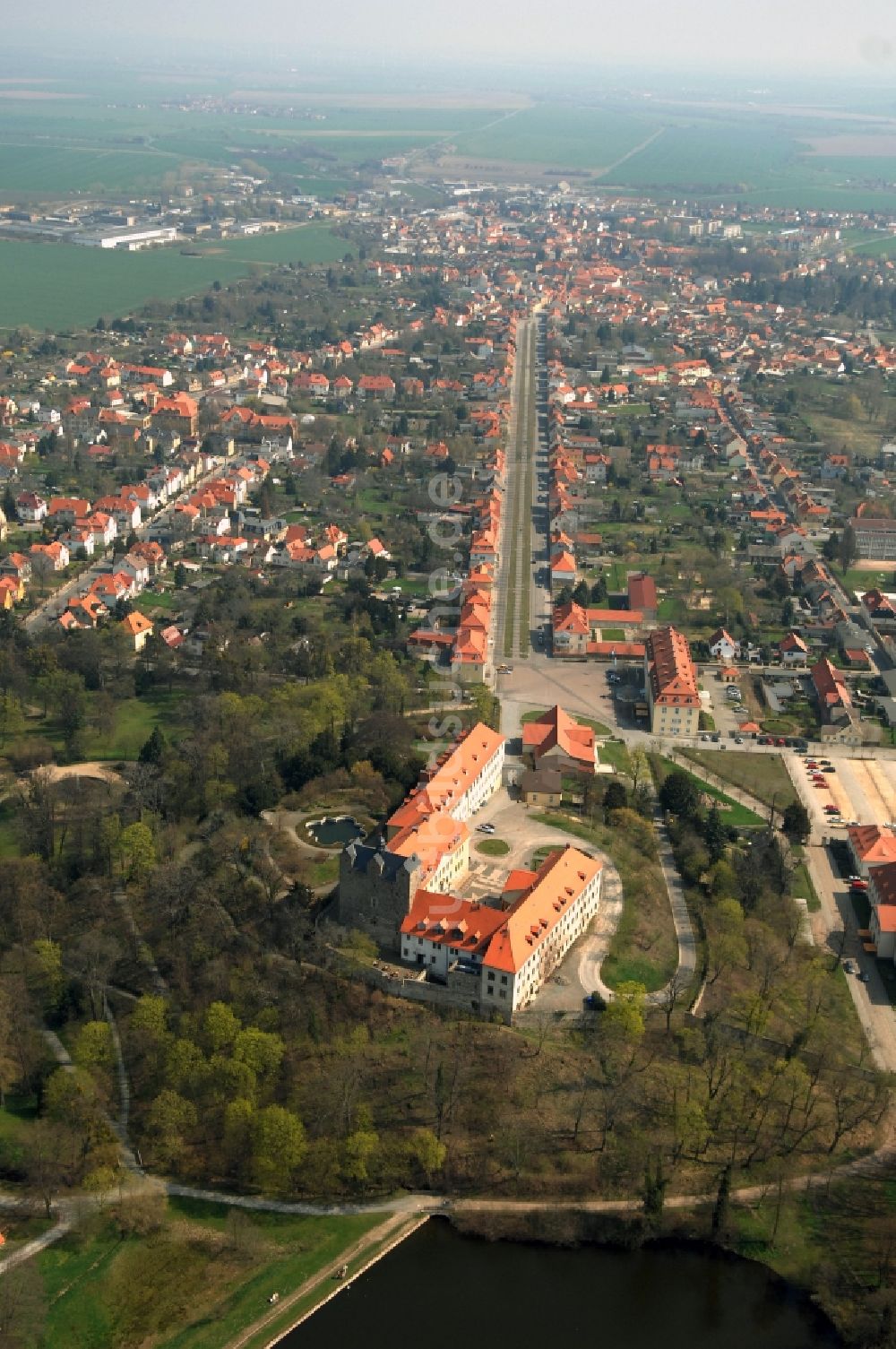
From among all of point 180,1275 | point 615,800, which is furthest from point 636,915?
point 180,1275

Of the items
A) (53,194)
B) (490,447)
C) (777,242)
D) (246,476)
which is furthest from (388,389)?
(53,194)

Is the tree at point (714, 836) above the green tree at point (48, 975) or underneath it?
above

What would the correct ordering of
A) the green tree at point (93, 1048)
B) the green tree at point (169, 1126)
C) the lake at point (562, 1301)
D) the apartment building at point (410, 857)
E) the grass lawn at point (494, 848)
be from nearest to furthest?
the lake at point (562, 1301) < the green tree at point (169, 1126) < the green tree at point (93, 1048) < the apartment building at point (410, 857) < the grass lawn at point (494, 848)

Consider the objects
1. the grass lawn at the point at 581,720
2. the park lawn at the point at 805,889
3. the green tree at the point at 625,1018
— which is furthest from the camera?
the grass lawn at the point at 581,720

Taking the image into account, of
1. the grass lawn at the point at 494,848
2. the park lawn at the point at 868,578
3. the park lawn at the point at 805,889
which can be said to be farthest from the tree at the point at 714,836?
the park lawn at the point at 868,578

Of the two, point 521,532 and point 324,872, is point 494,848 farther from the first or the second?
point 521,532

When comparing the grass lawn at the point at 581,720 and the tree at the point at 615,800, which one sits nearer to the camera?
the tree at the point at 615,800

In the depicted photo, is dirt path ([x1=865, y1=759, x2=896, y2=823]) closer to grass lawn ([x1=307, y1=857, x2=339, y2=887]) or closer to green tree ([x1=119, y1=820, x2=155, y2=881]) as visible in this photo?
grass lawn ([x1=307, y1=857, x2=339, y2=887])

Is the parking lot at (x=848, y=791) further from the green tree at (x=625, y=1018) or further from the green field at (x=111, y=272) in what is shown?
the green field at (x=111, y=272)
